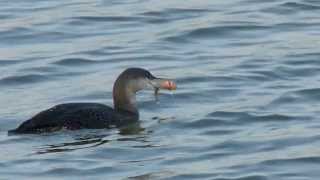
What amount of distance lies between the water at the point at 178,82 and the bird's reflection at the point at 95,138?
0.02 m

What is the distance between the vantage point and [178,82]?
1678 centimetres

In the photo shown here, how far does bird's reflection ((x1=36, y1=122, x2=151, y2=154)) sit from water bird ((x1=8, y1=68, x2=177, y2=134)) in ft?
0.34

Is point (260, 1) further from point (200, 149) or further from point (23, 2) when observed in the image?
point (200, 149)

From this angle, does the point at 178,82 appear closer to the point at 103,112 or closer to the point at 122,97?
the point at 122,97

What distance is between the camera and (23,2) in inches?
882

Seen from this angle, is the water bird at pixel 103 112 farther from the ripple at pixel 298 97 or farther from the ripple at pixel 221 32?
the ripple at pixel 221 32

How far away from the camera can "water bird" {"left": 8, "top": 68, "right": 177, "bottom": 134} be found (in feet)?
47.2

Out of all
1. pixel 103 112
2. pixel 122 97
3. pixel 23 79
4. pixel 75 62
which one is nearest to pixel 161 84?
pixel 122 97

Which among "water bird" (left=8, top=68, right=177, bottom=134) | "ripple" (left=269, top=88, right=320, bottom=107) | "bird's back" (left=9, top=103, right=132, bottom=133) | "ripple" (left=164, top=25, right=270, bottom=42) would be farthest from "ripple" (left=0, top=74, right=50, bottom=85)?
"ripple" (left=269, top=88, right=320, bottom=107)

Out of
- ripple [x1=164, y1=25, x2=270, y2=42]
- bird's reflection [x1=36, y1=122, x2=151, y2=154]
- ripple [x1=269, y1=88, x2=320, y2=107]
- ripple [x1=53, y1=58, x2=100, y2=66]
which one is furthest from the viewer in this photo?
ripple [x1=164, y1=25, x2=270, y2=42]

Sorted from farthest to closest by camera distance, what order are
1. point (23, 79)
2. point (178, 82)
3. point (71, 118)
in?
point (23, 79) < point (178, 82) < point (71, 118)

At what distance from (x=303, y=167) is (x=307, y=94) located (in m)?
3.07

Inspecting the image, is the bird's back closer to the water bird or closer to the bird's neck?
the water bird

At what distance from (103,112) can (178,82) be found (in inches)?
80.9
